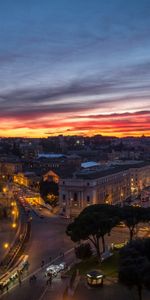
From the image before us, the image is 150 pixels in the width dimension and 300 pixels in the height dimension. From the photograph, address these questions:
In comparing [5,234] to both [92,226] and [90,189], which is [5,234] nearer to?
[90,189]

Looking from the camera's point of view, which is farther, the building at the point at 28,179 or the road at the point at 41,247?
the building at the point at 28,179

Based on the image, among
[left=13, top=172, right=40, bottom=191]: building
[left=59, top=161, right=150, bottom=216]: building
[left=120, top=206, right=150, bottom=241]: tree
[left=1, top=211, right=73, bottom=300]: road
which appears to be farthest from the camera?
[left=13, top=172, right=40, bottom=191]: building

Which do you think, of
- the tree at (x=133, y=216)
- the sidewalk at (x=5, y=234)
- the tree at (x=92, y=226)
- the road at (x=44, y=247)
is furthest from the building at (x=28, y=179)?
the tree at (x=92, y=226)

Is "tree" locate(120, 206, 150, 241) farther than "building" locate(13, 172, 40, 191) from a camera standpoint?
No

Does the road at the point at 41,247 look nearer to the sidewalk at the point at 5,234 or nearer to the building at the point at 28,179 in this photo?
the sidewalk at the point at 5,234

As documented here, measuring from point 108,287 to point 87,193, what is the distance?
19.9 m

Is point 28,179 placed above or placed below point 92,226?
below

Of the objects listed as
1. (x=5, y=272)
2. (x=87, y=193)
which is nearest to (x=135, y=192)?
(x=87, y=193)

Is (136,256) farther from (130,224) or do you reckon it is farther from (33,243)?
(33,243)

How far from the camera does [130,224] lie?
78.7ft

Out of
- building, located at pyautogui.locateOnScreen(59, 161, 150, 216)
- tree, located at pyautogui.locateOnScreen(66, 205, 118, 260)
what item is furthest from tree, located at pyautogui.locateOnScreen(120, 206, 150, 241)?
building, located at pyautogui.locateOnScreen(59, 161, 150, 216)

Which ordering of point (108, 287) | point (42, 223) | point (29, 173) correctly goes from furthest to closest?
point (29, 173)
point (42, 223)
point (108, 287)

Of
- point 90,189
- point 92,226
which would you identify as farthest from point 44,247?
point 90,189

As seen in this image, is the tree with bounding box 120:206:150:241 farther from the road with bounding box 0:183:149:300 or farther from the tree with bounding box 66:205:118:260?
the road with bounding box 0:183:149:300
